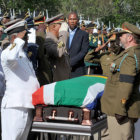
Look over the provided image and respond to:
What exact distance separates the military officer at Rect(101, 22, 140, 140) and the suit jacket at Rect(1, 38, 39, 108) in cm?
88

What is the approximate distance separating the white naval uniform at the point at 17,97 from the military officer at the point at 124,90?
2.91ft

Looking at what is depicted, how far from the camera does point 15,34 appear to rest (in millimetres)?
4508

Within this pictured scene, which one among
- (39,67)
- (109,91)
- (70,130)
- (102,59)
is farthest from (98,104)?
(102,59)

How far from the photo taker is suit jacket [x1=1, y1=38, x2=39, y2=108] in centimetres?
419

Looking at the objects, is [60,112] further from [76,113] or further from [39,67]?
[39,67]

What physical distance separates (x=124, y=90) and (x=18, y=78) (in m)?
1.16

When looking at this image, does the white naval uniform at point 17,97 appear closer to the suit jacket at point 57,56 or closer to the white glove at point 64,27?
the suit jacket at point 57,56

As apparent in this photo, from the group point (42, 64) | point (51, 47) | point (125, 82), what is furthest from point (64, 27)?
point (125, 82)

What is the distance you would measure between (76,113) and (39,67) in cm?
164

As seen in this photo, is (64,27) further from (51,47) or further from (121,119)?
(121,119)

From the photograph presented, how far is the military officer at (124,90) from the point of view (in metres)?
4.25

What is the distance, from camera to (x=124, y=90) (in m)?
4.22

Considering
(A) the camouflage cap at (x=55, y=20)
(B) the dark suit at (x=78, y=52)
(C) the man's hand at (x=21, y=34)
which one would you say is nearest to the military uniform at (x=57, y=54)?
(A) the camouflage cap at (x=55, y=20)

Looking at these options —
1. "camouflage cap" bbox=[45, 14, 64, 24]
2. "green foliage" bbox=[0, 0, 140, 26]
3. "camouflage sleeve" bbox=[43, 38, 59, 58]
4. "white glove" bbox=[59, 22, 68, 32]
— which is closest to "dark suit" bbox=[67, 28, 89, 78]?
"white glove" bbox=[59, 22, 68, 32]
